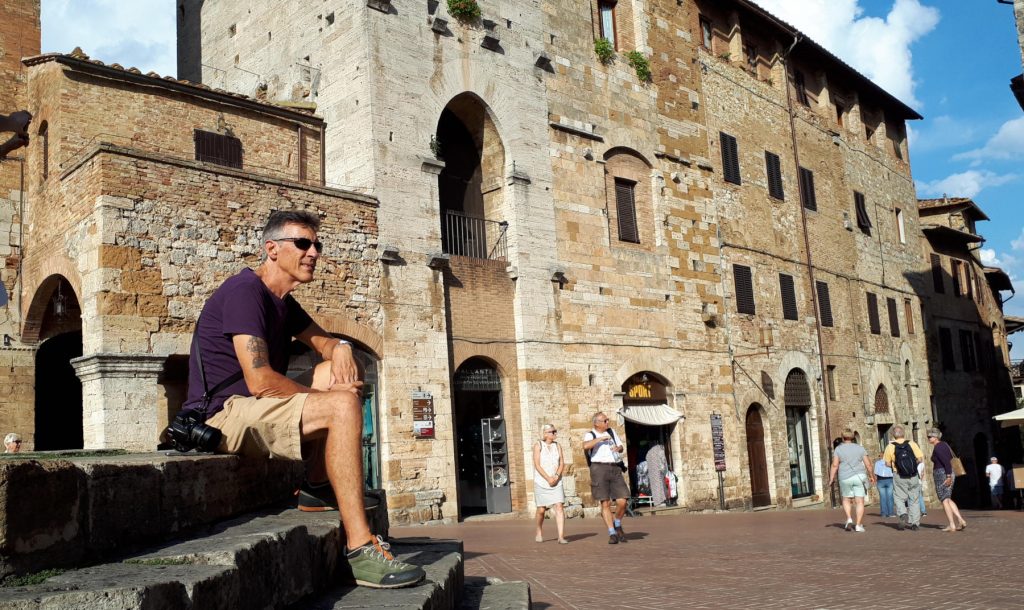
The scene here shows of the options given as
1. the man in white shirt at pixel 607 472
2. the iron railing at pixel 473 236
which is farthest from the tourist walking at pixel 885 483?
the iron railing at pixel 473 236

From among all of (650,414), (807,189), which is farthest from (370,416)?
(807,189)

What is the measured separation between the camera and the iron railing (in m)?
17.1

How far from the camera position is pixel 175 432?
4.07 meters

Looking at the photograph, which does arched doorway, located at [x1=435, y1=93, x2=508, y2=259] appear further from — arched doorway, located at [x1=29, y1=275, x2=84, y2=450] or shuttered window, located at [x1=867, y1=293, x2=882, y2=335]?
shuttered window, located at [x1=867, y1=293, x2=882, y2=335]


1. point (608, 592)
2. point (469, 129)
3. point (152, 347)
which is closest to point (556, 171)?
point (469, 129)

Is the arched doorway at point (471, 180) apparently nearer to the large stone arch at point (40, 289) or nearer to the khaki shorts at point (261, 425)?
the large stone arch at point (40, 289)

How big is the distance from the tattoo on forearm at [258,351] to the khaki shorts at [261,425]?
152mm

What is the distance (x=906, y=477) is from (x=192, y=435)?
11.8 m

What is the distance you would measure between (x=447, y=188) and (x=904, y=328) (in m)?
18.3

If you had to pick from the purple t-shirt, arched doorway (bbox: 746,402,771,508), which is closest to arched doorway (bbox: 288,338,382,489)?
arched doorway (bbox: 746,402,771,508)

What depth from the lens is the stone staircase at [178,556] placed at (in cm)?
246

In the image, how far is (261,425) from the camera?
405cm

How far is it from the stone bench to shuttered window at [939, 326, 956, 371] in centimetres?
3223

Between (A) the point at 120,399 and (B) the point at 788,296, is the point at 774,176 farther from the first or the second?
(A) the point at 120,399
